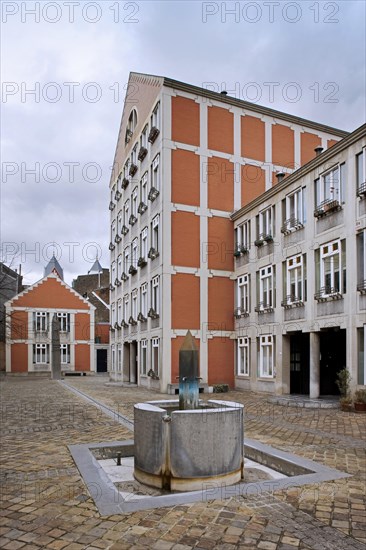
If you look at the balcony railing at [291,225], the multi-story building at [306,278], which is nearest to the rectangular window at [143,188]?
the multi-story building at [306,278]

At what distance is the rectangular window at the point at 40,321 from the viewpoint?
48.1 meters

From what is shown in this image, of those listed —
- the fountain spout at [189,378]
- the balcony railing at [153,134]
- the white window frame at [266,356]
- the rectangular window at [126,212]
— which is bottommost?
the white window frame at [266,356]

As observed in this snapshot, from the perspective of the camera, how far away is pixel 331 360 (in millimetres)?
21594

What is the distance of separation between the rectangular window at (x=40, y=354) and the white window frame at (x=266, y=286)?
30.3 meters

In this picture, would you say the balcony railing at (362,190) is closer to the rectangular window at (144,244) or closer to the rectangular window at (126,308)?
the rectangular window at (144,244)

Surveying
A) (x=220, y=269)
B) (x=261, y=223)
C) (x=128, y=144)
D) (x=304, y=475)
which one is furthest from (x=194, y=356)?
(x=128, y=144)

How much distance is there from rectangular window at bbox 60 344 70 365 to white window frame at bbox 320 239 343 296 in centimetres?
3533

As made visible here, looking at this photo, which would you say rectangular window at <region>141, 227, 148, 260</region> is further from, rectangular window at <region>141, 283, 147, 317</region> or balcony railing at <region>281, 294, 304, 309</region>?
balcony railing at <region>281, 294, 304, 309</region>

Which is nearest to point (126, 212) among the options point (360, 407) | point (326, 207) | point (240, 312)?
point (240, 312)

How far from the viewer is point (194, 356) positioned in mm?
8148

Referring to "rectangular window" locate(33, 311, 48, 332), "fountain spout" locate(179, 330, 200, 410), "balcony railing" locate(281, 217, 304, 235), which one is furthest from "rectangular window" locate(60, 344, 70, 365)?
"fountain spout" locate(179, 330, 200, 410)

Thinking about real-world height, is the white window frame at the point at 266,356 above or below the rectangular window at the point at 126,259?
below

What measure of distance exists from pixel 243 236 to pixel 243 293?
2.99 m

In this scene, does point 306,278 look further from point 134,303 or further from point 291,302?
point 134,303
